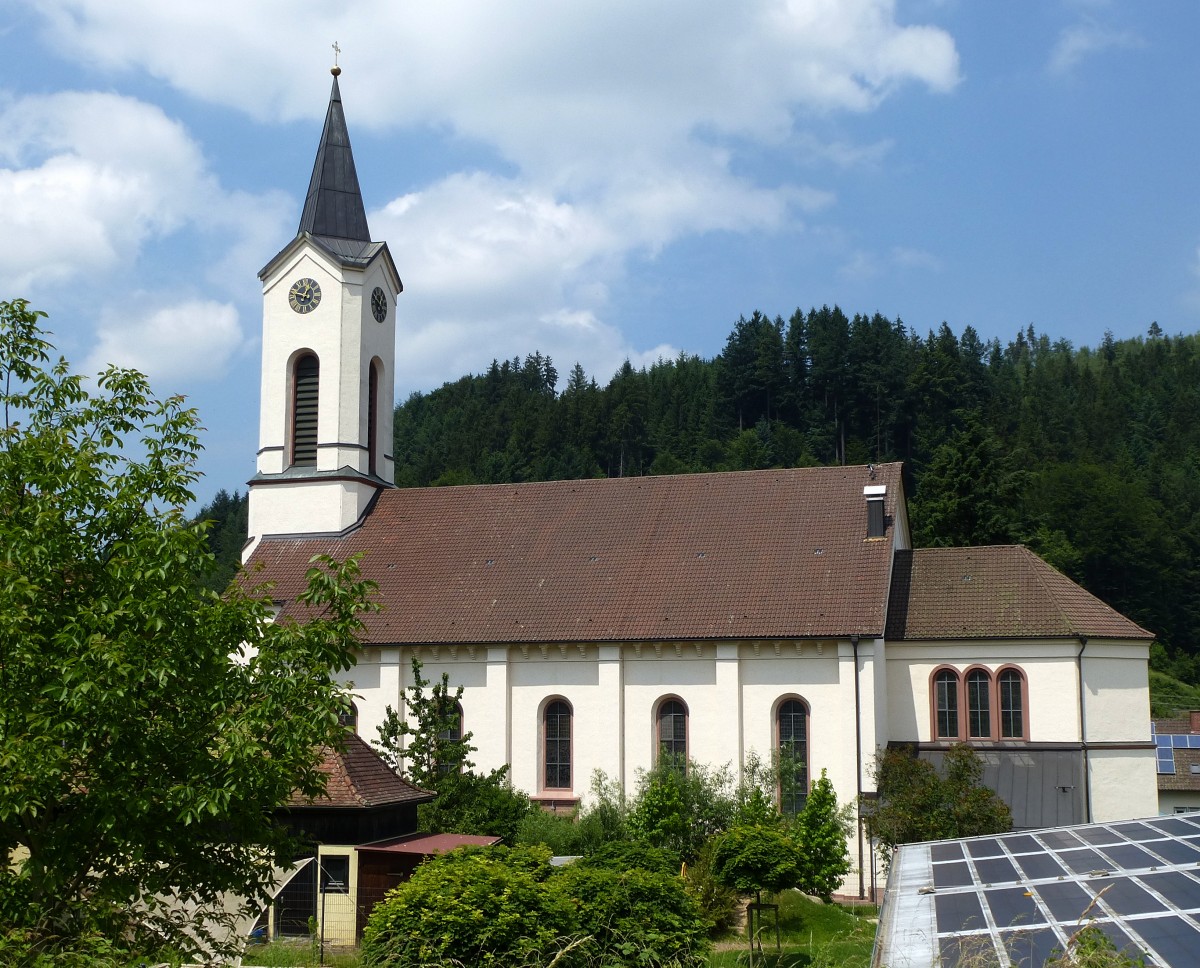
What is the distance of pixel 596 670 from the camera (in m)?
34.3

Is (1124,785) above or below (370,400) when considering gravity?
below

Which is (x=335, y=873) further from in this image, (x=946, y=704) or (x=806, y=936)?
(x=946, y=704)

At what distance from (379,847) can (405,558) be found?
14.2 meters

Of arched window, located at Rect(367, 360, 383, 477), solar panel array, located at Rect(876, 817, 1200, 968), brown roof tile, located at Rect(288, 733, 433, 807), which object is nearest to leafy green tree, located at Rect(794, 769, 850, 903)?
brown roof tile, located at Rect(288, 733, 433, 807)

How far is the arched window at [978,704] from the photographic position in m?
33.3

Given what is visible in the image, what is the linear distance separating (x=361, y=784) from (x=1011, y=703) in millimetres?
17487

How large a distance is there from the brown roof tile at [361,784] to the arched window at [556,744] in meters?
7.05

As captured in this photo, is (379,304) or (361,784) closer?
(361,784)

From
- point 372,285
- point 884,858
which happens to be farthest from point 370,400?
point 884,858

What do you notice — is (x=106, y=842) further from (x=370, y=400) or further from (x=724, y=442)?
(x=724, y=442)

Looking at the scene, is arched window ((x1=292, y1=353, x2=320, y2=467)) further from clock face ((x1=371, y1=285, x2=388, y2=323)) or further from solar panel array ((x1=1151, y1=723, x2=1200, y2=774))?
solar panel array ((x1=1151, y1=723, x2=1200, y2=774))

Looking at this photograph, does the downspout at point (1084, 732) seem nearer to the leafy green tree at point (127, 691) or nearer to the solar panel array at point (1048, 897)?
the solar panel array at point (1048, 897)

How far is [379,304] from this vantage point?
136 feet

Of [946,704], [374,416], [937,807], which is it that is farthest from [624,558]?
[937,807]
